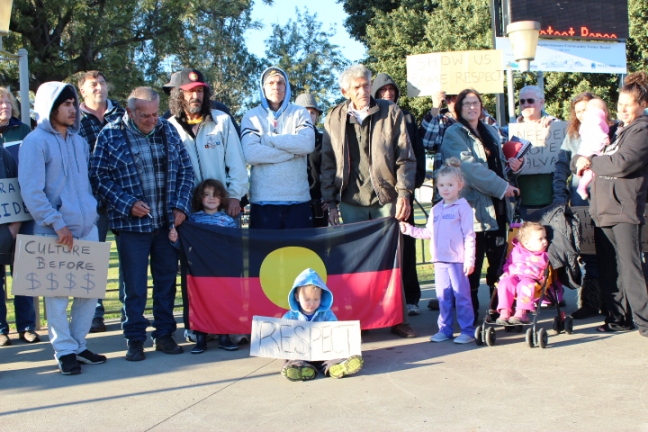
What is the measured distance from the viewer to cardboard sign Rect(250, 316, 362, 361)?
511cm

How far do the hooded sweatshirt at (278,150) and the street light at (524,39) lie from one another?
5.16 m

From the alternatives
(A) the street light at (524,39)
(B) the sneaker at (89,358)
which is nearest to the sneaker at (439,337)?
(B) the sneaker at (89,358)

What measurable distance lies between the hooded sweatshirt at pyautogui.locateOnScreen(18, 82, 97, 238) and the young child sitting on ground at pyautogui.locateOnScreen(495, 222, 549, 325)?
3.38 m

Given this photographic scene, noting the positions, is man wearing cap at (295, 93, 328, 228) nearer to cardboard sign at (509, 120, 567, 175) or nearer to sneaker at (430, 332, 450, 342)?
sneaker at (430, 332, 450, 342)

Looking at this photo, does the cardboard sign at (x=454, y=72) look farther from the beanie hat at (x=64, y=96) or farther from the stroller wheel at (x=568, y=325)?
the beanie hat at (x=64, y=96)

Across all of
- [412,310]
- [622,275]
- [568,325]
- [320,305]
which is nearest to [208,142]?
[320,305]

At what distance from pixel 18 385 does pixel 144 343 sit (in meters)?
1.34

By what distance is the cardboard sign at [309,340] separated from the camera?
5.11 m

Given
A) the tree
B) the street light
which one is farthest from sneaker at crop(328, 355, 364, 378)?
the tree

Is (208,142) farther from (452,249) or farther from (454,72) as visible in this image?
(454,72)

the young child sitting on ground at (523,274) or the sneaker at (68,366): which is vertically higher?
the young child sitting on ground at (523,274)

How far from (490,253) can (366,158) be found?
1.56 m

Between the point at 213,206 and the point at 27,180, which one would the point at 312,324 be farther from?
the point at 27,180

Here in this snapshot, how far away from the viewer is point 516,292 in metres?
5.98
